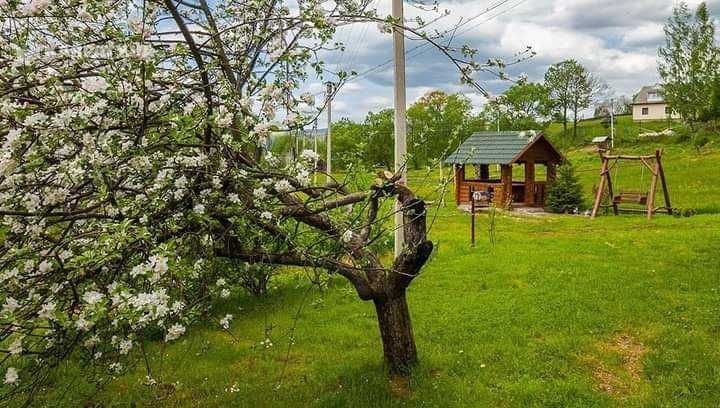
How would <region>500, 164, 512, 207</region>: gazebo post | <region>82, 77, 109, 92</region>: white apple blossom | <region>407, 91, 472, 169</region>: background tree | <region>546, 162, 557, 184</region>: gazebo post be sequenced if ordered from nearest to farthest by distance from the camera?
1. <region>82, 77, 109, 92</region>: white apple blossom
2. <region>407, 91, 472, 169</region>: background tree
3. <region>500, 164, 512, 207</region>: gazebo post
4. <region>546, 162, 557, 184</region>: gazebo post

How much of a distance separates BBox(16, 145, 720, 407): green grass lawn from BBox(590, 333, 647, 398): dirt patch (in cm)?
2

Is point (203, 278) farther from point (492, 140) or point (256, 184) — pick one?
point (492, 140)

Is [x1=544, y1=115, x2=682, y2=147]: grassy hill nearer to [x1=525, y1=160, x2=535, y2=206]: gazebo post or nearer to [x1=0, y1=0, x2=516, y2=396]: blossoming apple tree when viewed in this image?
[x1=525, y1=160, x2=535, y2=206]: gazebo post

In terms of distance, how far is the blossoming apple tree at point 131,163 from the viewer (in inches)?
107

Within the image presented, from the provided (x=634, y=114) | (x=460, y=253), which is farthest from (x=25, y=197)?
(x=634, y=114)

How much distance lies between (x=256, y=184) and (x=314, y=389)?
2575 mm

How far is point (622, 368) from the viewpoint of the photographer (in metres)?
5.39

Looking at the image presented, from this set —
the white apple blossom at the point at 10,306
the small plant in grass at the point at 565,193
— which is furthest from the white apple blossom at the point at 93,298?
the small plant in grass at the point at 565,193

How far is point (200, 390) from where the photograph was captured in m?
5.50

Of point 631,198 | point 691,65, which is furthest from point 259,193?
point 691,65

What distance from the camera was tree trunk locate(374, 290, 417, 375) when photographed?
526 cm

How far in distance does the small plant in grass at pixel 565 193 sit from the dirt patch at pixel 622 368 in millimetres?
11422

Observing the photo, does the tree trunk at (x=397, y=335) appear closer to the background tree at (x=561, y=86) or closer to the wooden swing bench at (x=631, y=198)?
the wooden swing bench at (x=631, y=198)

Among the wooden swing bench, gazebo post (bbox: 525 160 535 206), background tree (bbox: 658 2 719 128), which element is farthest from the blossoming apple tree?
background tree (bbox: 658 2 719 128)
